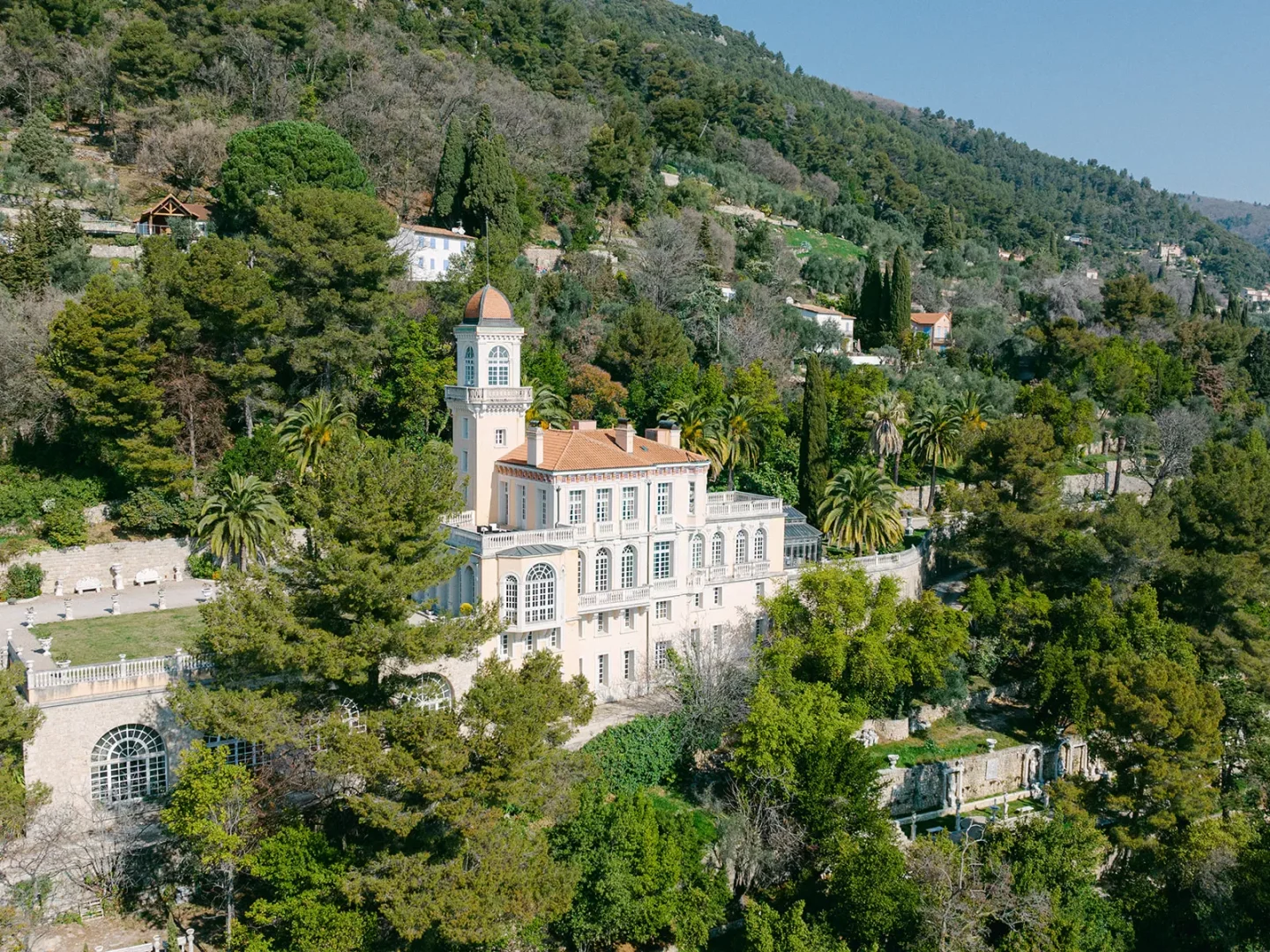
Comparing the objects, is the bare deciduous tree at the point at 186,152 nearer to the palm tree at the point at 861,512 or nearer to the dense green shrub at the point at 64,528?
the dense green shrub at the point at 64,528

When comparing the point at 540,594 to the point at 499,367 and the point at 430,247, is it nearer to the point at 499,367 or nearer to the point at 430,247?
the point at 499,367

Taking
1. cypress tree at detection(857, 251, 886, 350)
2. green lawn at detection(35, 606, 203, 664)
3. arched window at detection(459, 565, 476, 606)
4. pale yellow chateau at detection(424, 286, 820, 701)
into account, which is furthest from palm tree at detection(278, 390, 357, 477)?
cypress tree at detection(857, 251, 886, 350)

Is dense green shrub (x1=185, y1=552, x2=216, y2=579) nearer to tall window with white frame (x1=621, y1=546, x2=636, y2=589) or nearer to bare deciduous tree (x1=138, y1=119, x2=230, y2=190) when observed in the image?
tall window with white frame (x1=621, y1=546, x2=636, y2=589)

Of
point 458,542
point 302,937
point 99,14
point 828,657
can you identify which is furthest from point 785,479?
point 99,14

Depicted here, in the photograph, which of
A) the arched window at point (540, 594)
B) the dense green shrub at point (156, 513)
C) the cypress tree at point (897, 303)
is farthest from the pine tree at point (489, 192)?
the arched window at point (540, 594)

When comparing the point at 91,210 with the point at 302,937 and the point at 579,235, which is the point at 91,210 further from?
the point at 302,937
